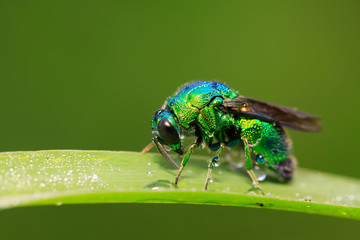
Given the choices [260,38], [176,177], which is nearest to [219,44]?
[260,38]

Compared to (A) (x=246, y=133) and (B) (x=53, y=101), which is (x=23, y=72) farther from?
(A) (x=246, y=133)

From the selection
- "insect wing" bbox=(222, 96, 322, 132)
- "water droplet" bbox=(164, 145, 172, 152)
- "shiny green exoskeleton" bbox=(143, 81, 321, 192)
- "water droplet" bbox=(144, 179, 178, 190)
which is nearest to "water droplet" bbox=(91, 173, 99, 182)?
"water droplet" bbox=(144, 179, 178, 190)

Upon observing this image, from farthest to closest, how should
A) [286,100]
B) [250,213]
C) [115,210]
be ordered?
[286,100] → [250,213] → [115,210]

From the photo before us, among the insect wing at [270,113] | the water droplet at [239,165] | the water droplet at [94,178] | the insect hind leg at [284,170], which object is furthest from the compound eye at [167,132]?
the insect hind leg at [284,170]

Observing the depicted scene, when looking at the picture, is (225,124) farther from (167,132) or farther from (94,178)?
(94,178)

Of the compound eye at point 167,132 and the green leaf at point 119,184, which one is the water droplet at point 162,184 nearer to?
the green leaf at point 119,184

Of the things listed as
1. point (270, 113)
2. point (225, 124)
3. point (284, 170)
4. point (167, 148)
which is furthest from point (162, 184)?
point (270, 113)
